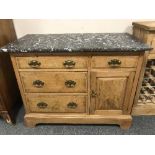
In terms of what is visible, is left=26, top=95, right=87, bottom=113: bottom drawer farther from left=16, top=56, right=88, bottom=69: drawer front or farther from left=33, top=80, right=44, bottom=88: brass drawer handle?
left=16, top=56, right=88, bottom=69: drawer front

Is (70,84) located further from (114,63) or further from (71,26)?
(71,26)

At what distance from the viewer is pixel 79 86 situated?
50.8 inches

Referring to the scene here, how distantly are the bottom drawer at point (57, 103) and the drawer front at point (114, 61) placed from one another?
337 millimetres

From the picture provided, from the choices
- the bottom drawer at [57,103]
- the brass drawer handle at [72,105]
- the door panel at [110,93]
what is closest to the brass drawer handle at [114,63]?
the door panel at [110,93]

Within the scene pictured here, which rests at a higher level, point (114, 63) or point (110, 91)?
point (114, 63)

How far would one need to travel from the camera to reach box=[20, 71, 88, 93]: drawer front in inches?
48.8

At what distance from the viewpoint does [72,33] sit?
1.63 metres

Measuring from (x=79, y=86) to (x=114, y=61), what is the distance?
1.14 feet

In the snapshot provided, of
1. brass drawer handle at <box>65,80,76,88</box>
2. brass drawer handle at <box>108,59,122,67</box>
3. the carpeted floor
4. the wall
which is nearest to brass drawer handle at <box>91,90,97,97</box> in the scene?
brass drawer handle at <box>65,80,76,88</box>

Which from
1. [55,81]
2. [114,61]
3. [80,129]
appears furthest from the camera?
[80,129]

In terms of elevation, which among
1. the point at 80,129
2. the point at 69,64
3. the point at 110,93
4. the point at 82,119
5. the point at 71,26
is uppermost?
the point at 71,26

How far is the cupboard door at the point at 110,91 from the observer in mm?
1224

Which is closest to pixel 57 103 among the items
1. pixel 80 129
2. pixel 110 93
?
pixel 80 129

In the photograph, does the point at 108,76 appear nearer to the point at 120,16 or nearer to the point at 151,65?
the point at 151,65
